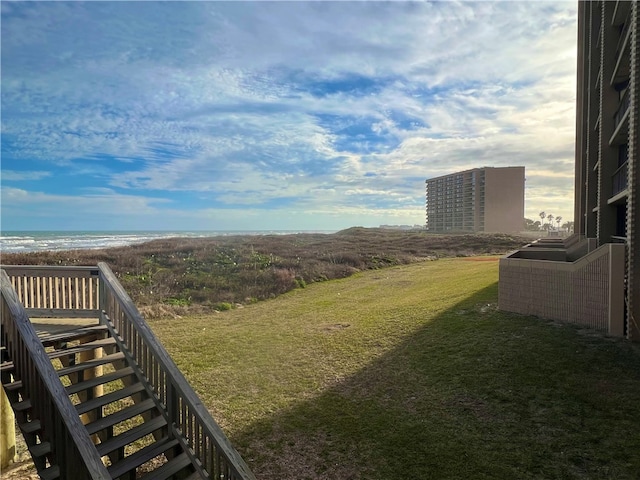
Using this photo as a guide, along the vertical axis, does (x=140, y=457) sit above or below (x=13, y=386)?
below

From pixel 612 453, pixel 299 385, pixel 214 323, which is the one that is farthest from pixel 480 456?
pixel 214 323

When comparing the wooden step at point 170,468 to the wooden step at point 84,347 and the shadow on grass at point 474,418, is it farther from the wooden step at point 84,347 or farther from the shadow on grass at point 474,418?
the wooden step at point 84,347

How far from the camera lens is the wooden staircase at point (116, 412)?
158 inches

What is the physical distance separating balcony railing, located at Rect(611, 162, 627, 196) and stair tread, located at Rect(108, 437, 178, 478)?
16.3m

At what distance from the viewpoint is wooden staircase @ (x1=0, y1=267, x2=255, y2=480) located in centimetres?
400

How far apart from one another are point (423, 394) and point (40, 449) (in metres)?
6.23

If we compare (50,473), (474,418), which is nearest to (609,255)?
(474,418)

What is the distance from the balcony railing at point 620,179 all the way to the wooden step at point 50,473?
57.2 feet

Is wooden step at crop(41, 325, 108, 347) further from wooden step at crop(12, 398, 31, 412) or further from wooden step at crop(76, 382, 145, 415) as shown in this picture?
wooden step at crop(76, 382, 145, 415)

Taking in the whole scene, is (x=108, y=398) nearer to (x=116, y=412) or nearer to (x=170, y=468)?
(x=116, y=412)

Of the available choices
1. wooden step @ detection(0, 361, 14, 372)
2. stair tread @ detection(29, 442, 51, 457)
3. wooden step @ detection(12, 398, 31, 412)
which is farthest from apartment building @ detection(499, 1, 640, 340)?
wooden step @ detection(0, 361, 14, 372)

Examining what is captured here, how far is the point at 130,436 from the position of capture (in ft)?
15.5

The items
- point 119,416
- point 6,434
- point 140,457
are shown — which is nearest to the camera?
point 140,457

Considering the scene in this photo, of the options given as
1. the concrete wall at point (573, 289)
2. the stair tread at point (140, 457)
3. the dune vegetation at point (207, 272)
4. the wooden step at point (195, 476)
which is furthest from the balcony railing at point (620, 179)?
the stair tread at point (140, 457)
